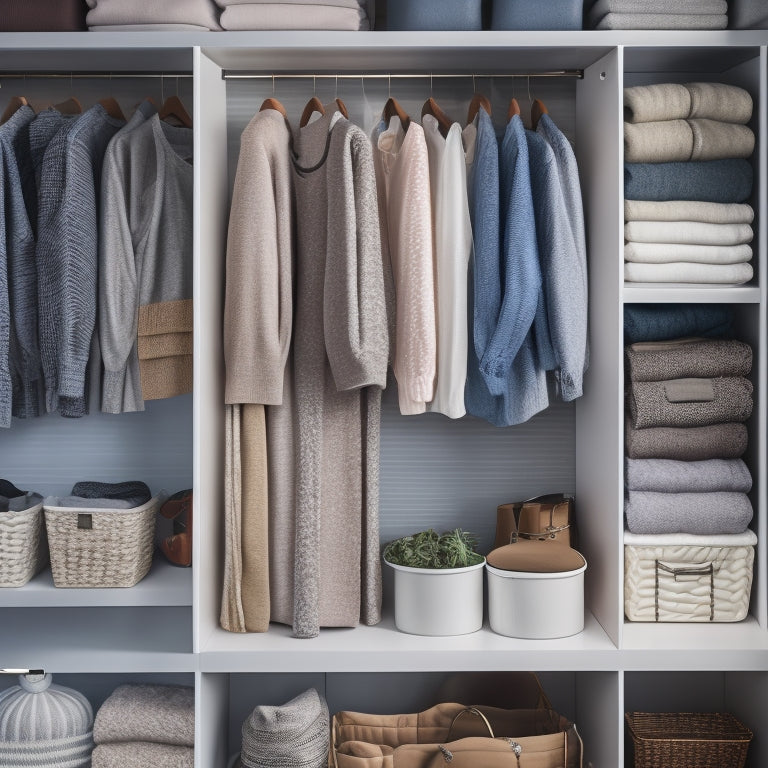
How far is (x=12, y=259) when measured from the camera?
1953 mm

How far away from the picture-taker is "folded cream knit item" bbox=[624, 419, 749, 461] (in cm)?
197

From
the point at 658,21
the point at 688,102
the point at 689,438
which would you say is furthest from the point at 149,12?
the point at 689,438

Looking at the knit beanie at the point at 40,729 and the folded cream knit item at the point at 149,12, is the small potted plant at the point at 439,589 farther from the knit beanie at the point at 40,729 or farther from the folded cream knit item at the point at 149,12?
the folded cream knit item at the point at 149,12

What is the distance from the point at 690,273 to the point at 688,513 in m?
0.58

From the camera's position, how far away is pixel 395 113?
2109mm

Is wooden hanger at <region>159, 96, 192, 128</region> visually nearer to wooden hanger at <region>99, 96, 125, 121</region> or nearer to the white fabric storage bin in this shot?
wooden hanger at <region>99, 96, 125, 121</region>

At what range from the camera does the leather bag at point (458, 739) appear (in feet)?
5.98

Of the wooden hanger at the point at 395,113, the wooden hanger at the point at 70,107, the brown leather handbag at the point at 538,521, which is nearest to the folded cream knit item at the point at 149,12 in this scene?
the wooden hanger at the point at 70,107

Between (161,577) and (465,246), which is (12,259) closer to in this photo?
(161,577)

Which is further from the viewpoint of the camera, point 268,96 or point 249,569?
point 268,96

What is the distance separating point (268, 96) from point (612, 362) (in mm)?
1180

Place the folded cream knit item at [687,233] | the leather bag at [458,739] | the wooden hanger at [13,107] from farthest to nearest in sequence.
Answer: the wooden hanger at [13,107] → the folded cream knit item at [687,233] → the leather bag at [458,739]

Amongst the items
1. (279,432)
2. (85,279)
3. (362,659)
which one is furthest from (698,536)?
(85,279)

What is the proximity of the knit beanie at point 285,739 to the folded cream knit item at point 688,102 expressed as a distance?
5.40 feet
